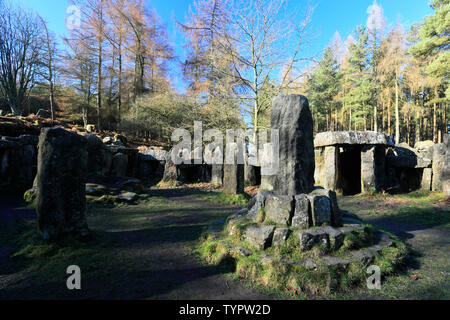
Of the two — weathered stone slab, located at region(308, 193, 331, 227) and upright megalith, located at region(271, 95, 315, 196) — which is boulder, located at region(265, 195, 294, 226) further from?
upright megalith, located at region(271, 95, 315, 196)

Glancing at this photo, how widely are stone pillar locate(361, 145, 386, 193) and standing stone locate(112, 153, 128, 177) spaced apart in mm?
10889

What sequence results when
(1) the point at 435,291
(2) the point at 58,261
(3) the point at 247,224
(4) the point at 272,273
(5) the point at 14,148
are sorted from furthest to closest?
(5) the point at 14,148 < (3) the point at 247,224 < (2) the point at 58,261 < (4) the point at 272,273 < (1) the point at 435,291

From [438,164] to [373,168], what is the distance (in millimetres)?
2191

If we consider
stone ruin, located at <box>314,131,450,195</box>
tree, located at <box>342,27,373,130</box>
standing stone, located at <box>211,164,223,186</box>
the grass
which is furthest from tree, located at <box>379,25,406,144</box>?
standing stone, located at <box>211,164,223,186</box>

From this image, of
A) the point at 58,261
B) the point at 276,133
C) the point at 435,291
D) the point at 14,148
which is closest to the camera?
the point at 435,291

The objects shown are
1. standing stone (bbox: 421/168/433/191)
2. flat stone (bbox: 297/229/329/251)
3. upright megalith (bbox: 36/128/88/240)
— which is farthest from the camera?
standing stone (bbox: 421/168/433/191)

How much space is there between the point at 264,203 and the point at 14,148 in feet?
Result: 33.3

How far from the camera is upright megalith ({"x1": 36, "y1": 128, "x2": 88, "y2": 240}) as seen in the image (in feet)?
11.7

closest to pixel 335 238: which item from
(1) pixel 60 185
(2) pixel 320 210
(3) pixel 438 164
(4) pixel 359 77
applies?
(2) pixel 320 210

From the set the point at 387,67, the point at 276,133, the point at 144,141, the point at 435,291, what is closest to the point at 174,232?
the point at 276,133

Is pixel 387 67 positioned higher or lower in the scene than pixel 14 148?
higher

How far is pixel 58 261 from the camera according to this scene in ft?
10.3
